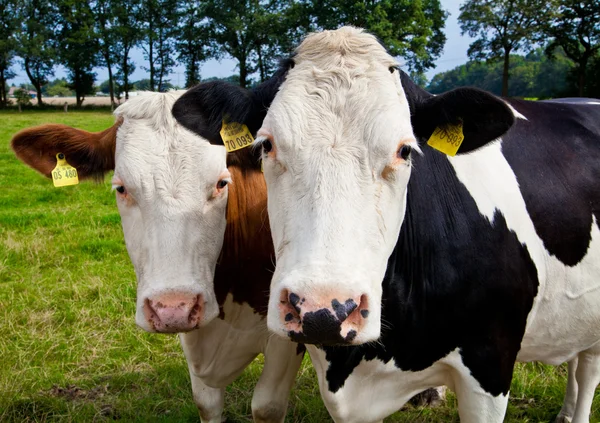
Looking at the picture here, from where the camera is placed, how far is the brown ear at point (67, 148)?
3.33 meters

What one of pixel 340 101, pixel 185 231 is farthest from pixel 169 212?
pixel 340 101

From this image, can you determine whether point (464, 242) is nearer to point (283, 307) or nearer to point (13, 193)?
point (283, 307)

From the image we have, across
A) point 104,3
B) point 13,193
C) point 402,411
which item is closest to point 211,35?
point 104,3

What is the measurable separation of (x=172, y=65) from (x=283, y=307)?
51.7m

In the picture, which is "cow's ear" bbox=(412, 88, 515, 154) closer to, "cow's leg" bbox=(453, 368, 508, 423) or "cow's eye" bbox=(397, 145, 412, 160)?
"cow's eye" bbox=(397, 145, 412, 160)

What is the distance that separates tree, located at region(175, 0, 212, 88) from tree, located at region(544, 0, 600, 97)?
28180 mm

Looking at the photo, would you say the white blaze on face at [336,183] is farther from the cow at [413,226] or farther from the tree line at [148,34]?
the tree line at [148,34]

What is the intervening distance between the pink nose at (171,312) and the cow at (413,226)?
63 cm

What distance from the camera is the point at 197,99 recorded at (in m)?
2.47

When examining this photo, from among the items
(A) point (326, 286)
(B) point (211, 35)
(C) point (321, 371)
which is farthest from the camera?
(B) point (211, 35)

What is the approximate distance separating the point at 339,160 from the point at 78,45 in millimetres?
51012

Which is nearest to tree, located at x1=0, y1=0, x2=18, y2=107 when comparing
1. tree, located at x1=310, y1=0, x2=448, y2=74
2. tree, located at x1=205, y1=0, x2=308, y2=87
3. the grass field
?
tree, located at x1=205, y1=0, x2=308, y2=87

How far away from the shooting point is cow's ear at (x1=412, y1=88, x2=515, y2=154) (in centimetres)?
227

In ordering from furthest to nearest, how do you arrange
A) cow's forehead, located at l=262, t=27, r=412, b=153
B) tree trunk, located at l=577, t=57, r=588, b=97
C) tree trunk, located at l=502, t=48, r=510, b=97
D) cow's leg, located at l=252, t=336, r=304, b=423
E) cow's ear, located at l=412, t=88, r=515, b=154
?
tree trunk, located at l=502, t=48, r=510, b=97 < tree trunk, located at l=577, t=57, r=588, b=97 < cow's leg, located at l=252, t=336, r=304, b=423 < cow's ear, located at l=412, t=88, r=515, b=154 < cow's forehead, located at l=262, t=27, r=412, b=153
